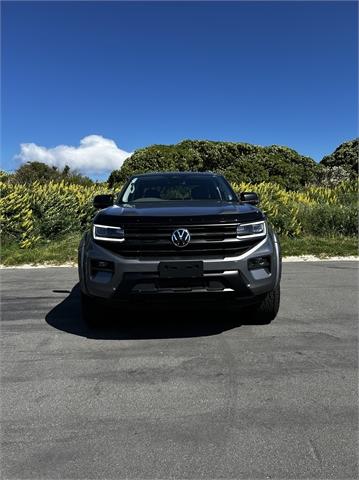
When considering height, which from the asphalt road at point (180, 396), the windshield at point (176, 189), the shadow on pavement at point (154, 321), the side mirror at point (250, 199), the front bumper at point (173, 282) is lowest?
the asphalt road at point (180, 396)

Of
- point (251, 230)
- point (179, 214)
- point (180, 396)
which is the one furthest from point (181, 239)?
point (180, 396)

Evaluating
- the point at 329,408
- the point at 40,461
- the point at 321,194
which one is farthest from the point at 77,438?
the point at 321,194

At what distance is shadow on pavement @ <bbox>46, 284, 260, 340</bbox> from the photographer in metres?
4.57

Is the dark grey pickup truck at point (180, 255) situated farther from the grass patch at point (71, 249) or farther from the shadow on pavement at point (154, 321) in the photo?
the grass patch at point (71, 249)

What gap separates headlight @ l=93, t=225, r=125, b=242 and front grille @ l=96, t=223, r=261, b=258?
55mm

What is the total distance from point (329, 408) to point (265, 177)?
69.8ft

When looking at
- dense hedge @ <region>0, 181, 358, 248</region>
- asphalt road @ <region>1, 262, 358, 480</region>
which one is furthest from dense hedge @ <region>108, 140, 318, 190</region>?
asphalt road @ <region>1, 262, 358, 480</region>

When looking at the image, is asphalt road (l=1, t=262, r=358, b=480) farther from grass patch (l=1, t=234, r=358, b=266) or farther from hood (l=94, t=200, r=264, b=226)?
grass patch (l=1, t=234, r=358, b=266)

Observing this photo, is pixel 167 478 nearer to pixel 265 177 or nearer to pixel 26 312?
pixel 26 312

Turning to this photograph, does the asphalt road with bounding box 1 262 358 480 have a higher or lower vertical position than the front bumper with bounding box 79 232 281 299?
lower

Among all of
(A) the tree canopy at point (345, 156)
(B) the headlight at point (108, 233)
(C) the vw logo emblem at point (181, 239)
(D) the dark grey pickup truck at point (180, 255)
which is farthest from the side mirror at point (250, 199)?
(A) the tree canopy at point (345, 156)

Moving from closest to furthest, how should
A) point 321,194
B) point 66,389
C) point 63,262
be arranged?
1. point 66,389
2. point 63,262
3. point 321,194

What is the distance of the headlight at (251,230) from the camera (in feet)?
15.0

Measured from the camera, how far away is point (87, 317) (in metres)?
5.04
